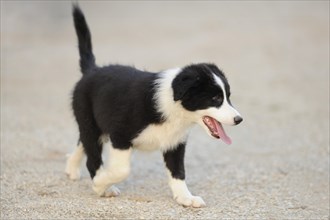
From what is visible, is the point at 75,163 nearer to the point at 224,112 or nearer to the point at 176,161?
the point at 176,161

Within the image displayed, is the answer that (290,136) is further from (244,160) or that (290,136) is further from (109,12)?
(109,12)

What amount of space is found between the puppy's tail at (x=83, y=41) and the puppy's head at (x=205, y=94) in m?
1.52

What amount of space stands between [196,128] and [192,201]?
13.0 feet

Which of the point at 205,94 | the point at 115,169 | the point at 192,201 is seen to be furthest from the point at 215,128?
the point at 115,169

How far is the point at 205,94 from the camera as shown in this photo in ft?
17.0

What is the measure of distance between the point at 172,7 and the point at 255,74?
9654 millimetres

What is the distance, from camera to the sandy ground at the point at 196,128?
5.81 metres

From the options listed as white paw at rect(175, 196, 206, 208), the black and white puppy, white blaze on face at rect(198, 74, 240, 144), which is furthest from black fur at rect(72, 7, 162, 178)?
white paw at rect(175, 196, 206, 208)

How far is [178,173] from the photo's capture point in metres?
5.79

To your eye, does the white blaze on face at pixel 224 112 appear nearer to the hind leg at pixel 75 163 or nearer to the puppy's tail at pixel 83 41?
the puppy's tail at pixel 83 41


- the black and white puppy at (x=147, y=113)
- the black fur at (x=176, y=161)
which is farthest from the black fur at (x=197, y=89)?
the black fur at (x=176, y=161)

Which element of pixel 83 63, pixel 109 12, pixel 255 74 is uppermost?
pixel 83 63

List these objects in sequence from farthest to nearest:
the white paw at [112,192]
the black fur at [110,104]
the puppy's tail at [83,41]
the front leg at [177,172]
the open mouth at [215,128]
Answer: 1. the puppy's tail at [83,41]
2. the white paw at [112,192]
3. the front leg at [177,172]
4. the black fur at [110,104]
5. the open mouth at [215,128]

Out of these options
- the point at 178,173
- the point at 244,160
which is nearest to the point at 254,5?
the point at 244,160
